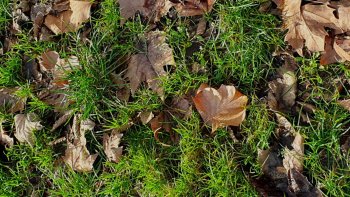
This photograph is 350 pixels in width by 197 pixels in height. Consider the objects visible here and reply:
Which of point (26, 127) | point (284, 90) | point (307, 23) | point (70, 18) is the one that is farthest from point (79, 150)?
point (307, 23)

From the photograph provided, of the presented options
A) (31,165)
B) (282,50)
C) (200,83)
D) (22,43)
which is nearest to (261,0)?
(282,50)

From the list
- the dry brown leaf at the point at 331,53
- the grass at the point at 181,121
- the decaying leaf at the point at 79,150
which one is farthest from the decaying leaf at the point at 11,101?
the dry brown leaf at the point at 331,53

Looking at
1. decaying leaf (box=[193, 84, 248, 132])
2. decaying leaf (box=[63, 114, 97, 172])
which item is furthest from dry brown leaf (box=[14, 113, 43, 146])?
decaying leaf (box=[193, 84, 248, 132])

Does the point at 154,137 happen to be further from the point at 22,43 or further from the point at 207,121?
the point at 22,43

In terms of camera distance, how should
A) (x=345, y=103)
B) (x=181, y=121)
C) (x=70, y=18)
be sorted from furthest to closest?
(x=70, y=18)
(x=181, y=121)
(x=345, y=103)

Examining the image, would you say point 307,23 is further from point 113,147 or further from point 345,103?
point 113,147

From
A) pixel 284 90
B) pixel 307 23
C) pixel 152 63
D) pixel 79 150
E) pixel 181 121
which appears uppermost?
pixel 307 23

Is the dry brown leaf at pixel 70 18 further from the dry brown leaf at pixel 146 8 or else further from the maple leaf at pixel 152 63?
the maple leaf at pixel 152 63

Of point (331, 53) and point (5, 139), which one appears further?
point (5, 139)
